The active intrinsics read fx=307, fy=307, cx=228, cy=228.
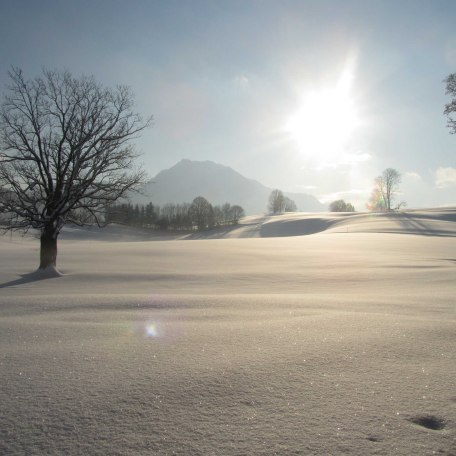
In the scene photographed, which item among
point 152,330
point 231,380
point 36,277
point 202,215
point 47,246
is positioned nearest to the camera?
point 231,380

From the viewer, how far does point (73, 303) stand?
5.58 meters

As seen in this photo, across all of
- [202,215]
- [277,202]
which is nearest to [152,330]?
[202,215]

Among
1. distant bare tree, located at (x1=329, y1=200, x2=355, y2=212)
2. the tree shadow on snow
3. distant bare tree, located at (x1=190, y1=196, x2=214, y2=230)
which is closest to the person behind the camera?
the tree shadow on snow

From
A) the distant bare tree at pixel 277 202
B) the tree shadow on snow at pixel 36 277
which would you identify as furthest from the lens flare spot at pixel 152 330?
the distant bare tree at pixel 277 202

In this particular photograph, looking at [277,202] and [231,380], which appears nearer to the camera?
[231,380]

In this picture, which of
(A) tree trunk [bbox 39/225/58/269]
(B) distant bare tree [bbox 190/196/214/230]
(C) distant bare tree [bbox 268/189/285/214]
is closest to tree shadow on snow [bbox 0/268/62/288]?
(A) tree trunk [bbox 39/225/58/269]

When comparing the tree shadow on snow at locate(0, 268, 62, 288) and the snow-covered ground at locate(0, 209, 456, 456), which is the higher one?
the snow-covered ground at locate(0, 209, 456, 456)

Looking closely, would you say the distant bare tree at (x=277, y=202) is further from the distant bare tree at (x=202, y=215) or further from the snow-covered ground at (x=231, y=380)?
the snow-covered ground at (x=231, y=380)

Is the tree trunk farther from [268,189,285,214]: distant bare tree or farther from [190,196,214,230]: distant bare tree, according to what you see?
[268,189,285,214]: distant bare tree

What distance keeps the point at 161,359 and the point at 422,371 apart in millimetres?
2193

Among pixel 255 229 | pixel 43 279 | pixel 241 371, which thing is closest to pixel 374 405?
pixel 241 371

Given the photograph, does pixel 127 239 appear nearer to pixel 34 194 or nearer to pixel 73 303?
pixel 34 194

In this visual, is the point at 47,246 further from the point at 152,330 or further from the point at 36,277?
the point at 152,330

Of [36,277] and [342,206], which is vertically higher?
[342,206]
